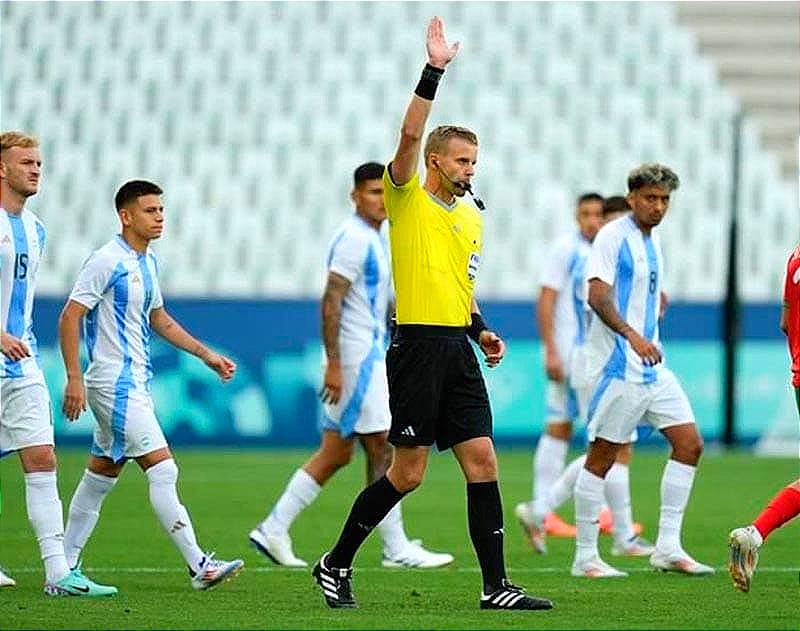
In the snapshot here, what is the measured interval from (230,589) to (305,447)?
13052mm

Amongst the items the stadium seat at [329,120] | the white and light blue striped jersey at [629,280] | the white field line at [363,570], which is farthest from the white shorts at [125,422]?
the stadium seat at [329,120]

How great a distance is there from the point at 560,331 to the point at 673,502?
3204 millimetres

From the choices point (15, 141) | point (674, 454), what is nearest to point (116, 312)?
point (15, 141)

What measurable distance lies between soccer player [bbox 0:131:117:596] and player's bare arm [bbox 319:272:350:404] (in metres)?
2.33

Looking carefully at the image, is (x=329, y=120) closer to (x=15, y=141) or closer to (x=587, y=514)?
(x=587, y=514)

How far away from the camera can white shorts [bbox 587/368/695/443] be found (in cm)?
1037

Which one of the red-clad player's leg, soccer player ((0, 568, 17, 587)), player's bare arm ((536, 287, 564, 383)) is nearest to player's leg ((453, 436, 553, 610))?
the red-clad player's leg

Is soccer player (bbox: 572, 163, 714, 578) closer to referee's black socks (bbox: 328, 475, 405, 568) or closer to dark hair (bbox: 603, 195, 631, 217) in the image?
dark hair (bbox: 603, 195, 631, 217)

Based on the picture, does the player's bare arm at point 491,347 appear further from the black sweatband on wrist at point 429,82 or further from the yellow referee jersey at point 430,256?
the black sweatband on wrist at point 429,82

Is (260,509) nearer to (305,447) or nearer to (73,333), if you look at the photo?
(73,333)

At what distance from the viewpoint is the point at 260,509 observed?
1471 centimetres

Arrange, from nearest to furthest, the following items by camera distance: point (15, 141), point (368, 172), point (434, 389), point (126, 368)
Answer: point (434, 389) → point (15, 141) → point (126, 368) → point (368, 172)

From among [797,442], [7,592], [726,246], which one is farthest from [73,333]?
[726,246]

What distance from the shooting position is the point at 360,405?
11.1m
